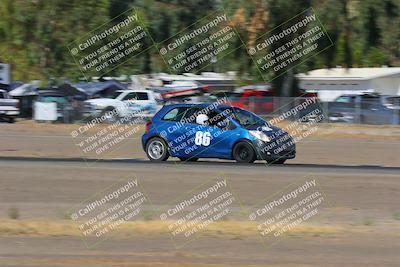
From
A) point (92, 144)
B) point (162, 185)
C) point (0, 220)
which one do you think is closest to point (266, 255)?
point (0, 220)

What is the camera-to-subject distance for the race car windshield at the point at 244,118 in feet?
71.6

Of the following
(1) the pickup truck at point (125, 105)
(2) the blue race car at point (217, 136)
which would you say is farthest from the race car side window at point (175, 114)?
(1) the pickup truck at point (125, 105)

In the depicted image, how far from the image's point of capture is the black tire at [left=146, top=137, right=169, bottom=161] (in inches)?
878

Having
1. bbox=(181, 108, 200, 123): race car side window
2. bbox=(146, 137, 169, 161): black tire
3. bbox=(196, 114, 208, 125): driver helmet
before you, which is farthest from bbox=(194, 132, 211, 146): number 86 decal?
bbox=(146, 137, 169, 161): black tire

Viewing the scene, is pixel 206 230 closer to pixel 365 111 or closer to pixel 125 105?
pixel 365 111

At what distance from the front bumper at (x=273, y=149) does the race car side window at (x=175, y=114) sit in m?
2.13

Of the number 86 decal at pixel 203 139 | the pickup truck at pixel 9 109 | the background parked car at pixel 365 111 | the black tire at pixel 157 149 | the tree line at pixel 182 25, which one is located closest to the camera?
the number 86 decal at pixel 203 139

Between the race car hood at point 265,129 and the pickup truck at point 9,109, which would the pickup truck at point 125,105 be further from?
the race car hood at point 265,129

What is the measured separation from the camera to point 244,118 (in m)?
22.1

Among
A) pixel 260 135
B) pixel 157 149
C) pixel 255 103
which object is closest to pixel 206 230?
pixel 260 135

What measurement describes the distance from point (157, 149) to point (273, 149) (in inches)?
124

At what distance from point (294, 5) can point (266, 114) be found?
5.43 m

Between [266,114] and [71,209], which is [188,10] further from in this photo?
[71,209]

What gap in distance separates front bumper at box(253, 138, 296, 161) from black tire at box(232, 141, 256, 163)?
0.50ft
